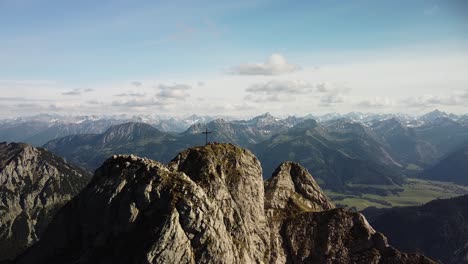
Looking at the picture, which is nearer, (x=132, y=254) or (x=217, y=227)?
(x=132, y=254)

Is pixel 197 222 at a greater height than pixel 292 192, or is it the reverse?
pixel 197 222

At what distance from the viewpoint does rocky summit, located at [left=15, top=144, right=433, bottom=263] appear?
65.0 metres

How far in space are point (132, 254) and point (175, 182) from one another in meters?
13.8

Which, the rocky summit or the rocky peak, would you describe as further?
the rocky peak

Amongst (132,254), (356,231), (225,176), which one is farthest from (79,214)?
(356,231)

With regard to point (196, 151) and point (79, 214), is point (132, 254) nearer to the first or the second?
point (79, 214)

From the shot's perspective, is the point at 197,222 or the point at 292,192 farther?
the point at 292,192

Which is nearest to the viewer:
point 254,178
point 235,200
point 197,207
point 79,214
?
point 197,207

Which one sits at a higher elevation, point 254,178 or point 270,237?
point 254,178

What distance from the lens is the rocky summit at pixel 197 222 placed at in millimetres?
65000

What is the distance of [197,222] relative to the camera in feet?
218

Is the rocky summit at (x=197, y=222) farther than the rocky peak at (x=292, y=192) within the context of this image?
No

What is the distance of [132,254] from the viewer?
6278 cm

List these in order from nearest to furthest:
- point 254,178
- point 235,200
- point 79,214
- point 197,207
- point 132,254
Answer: point 132,254, point 197,207, point 79,214, point 235,200, point 254,178
